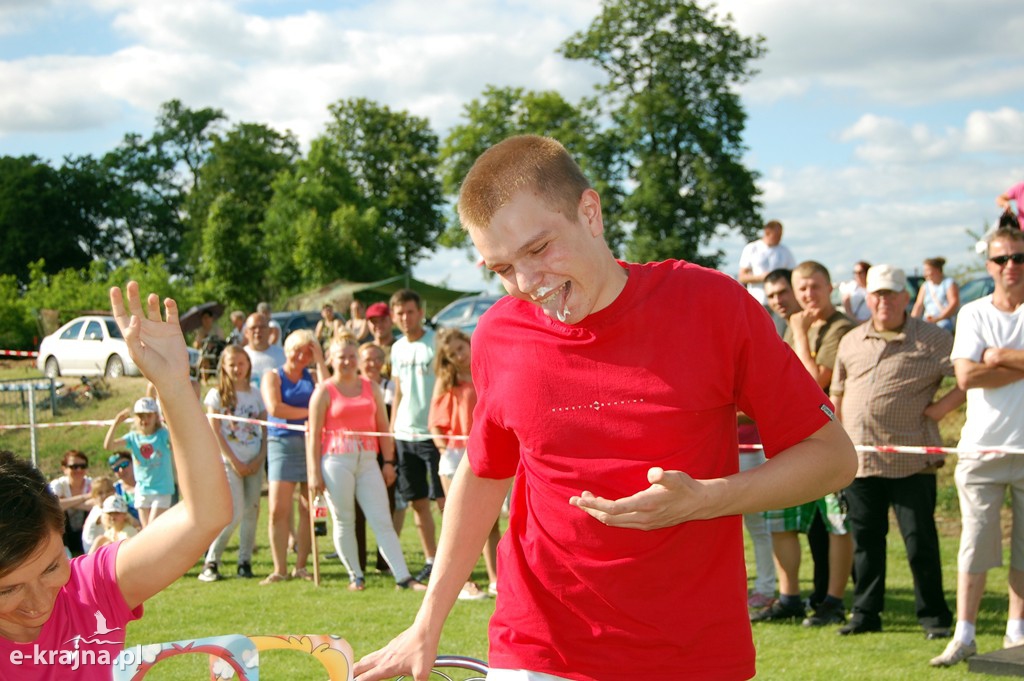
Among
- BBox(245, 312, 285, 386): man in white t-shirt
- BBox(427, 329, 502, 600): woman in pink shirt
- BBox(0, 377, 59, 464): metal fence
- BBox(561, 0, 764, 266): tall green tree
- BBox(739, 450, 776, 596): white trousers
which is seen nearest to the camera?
BBox(739, 450, 776, 596): white trousers

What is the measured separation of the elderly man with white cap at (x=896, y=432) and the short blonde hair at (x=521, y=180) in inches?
197

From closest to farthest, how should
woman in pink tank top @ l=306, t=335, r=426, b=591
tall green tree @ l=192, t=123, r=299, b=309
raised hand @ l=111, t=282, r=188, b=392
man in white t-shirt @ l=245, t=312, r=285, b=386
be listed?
raised hand @ l=111, t=282, r=188, b=392 < woman in pink tank top @ l=306, t=335, r=426, b=591 < man in white t-shirt @ l=245, t=312, r=285, b=386 < tall green tree @ l=192, t=123, r=299, b=309

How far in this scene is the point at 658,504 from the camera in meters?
2.18

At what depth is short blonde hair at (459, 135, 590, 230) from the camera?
8.22ft

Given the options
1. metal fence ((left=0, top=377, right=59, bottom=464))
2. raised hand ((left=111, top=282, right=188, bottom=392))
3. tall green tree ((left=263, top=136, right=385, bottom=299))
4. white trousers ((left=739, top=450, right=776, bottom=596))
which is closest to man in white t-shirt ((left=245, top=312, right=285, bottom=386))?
white trousers ((left=739, top=450, right=776, bottom=596))

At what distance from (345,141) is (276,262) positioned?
13.0m

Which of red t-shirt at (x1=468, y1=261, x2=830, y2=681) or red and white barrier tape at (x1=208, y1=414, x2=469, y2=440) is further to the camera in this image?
red and white barrier tape at (x1=208, y1=414, x2=469, y2=440)

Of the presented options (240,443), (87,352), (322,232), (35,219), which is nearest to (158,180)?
(35,219)

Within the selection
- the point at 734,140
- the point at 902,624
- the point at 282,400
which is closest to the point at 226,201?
the point at 734,140

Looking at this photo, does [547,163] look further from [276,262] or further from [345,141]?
[345,141]

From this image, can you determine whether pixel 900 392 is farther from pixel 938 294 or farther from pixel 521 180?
pixel 938 294

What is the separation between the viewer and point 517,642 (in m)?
2.67

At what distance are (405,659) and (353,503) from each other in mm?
6783

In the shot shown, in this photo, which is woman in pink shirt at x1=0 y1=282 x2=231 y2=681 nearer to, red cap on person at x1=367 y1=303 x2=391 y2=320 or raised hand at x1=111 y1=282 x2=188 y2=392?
raised hand at x1=111 y1=282 x2=188 y2=392
